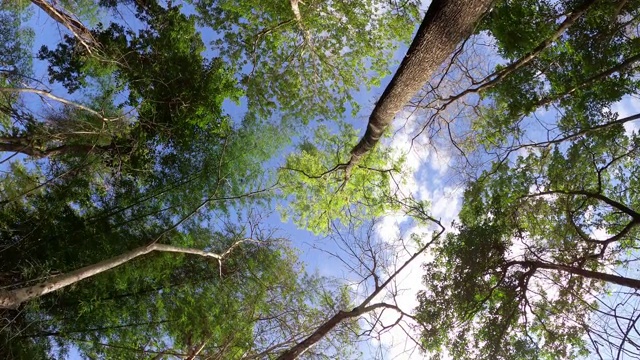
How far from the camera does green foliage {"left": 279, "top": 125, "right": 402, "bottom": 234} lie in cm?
958

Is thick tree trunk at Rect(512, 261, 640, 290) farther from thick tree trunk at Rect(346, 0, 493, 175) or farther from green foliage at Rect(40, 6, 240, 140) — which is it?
green foliage at Rect(40, 6, 240, 140)

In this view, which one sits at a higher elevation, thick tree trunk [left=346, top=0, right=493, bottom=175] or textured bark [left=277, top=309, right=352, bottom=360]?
thick tree trunk [left=346, top=0, right=493, bottom=175]

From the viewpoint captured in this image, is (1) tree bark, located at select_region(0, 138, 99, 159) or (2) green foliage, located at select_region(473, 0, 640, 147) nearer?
(2) green foliage, located at select_region(473, 0, 640, 147)

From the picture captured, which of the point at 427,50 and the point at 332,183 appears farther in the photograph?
the point at 332,183

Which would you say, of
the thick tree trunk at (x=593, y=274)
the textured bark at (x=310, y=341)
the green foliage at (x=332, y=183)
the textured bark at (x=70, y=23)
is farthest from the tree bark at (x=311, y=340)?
the textured bark at (x=70, y=23)

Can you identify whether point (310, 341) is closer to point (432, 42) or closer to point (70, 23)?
point (432, 42)

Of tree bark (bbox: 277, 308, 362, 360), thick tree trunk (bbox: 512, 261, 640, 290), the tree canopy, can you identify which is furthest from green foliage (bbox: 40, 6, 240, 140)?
thick tree trunk (bbox: 512, 261, 640, 290)

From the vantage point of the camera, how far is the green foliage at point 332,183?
9.58m

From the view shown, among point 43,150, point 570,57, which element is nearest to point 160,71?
point 43,150

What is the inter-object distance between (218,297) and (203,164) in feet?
8.30

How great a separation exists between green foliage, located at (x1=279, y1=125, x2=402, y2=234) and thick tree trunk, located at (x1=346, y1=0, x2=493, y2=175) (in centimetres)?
380

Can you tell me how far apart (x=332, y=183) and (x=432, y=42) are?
16.9ft

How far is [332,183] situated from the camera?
9.66 metres

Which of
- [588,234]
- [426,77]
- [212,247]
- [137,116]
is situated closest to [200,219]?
[212,247]
